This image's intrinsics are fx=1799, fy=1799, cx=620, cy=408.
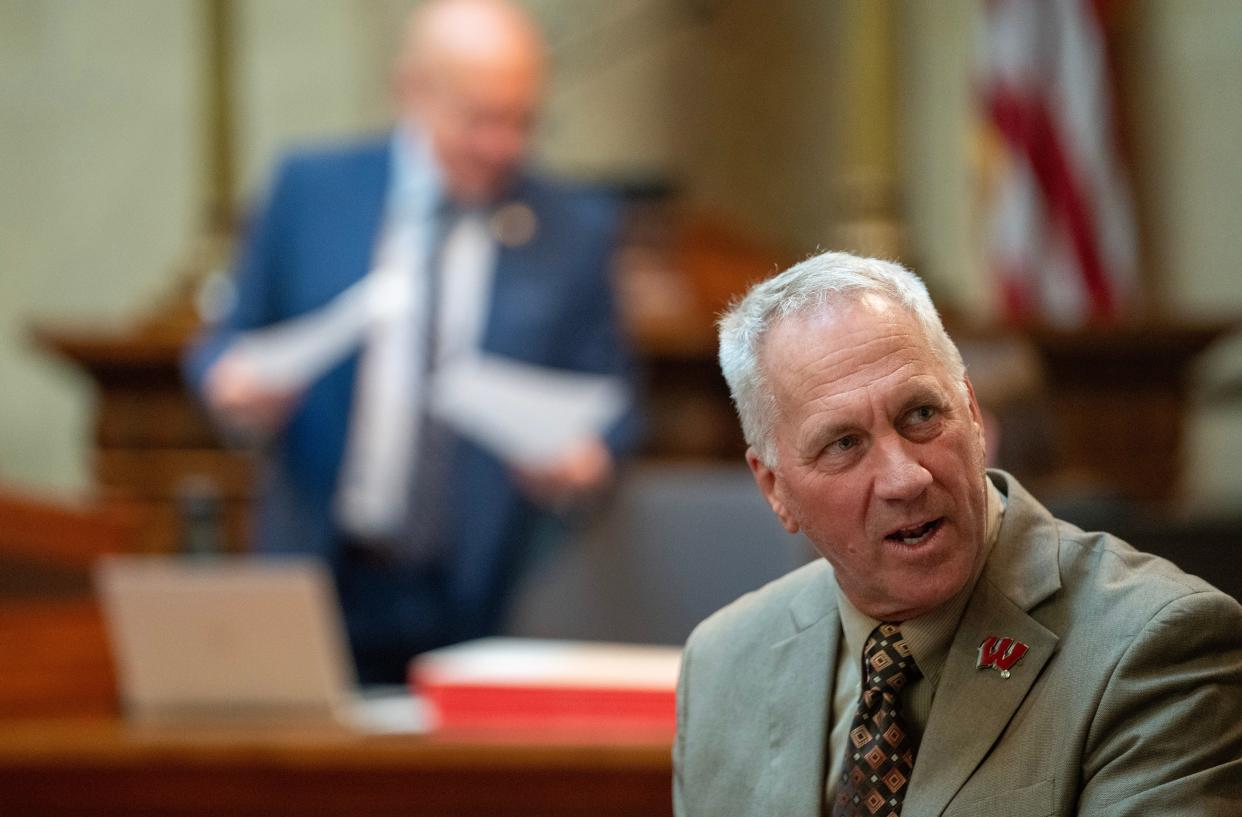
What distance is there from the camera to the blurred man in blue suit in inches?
168

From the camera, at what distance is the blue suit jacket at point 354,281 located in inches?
171

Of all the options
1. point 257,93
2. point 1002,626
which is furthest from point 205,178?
point 1002,626

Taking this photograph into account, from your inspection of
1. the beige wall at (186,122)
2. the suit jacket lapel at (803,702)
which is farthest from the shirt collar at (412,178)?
the beige wall at (186,122)

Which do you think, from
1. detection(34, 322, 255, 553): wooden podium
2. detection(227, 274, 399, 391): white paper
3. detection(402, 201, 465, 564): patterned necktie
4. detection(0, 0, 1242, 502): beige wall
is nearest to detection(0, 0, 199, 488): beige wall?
detection(0, 0, 1242, 502): beige wall

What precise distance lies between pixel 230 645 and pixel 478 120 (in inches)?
56.4

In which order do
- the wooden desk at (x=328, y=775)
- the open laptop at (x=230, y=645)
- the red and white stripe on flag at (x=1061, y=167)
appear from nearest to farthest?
the wooden desk at (x=328, y=775) → the open laptop at (x=230, y=645) → the red and white stripe on flag at (x=1061, y=167)

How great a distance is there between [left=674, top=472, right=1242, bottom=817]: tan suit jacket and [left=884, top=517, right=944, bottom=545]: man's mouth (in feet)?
0.36

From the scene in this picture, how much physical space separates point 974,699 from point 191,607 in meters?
2.20

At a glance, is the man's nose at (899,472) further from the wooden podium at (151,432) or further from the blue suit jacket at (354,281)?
the wooden podium at (151,432)

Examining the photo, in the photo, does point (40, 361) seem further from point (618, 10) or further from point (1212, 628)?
point (1212, 628)

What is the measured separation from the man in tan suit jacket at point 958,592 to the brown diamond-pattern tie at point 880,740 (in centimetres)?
1

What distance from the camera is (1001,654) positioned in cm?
161

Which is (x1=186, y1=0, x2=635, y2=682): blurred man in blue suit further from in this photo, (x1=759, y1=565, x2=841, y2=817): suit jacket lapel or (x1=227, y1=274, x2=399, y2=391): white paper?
(x1=759, y1=565, x2=841, y2=817): suit jacket lapel

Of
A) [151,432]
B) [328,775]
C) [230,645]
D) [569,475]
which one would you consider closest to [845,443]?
[328,775]
